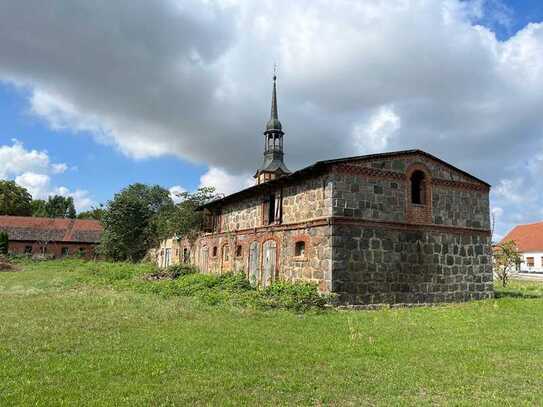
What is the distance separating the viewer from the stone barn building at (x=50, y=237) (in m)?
49.8

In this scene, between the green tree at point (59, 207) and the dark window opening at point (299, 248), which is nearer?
the dark window opening at point (299, 248)

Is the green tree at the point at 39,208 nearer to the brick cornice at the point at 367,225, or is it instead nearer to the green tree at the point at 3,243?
the green tree at the point at 3,243

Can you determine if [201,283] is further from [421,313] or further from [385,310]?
[421,313]

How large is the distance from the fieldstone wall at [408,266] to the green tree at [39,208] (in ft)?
245

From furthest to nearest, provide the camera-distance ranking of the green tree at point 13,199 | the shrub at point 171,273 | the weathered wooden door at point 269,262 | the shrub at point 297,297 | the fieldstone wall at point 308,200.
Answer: the green tree at point 13,199 → the shrub at point 171,273 → the weathered wooden door at point 269,262 → the fieldstone wall at point 308,200 → the shrub at point 297,297

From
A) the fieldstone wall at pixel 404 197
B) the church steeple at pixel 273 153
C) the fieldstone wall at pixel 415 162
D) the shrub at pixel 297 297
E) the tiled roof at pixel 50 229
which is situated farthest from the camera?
the tiled roof at pixel 50 229

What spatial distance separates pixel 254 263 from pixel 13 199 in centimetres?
5548

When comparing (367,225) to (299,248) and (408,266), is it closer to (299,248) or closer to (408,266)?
(408,266)

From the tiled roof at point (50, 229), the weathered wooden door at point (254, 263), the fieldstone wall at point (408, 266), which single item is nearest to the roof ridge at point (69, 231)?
the tiled roof at point (50, 229)

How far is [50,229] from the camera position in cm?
5206

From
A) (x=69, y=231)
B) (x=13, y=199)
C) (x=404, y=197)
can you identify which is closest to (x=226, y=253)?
(x=404, y=197)

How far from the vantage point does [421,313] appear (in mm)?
13422

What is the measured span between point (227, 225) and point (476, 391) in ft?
61.8

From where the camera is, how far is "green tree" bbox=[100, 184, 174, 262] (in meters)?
45.3
